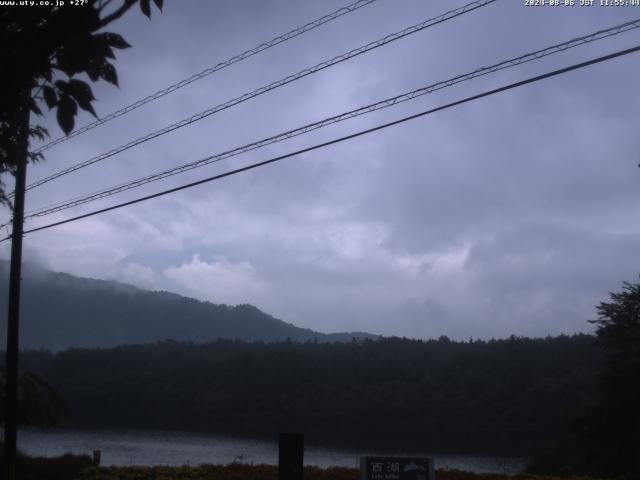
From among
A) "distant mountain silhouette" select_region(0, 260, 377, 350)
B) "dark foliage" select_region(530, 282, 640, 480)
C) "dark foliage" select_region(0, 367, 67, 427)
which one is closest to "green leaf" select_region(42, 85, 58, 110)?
"dark foliage" select_region(0, 367, 67, 427)

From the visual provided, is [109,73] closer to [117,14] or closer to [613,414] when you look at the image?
[117,14]

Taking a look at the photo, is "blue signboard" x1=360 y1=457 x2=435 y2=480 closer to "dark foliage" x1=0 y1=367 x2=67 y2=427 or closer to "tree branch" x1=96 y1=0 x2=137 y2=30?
"dark foliage" x1=0 y1=367 x2=67 y2=427

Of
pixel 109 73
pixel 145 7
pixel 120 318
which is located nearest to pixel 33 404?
pixel 109 73

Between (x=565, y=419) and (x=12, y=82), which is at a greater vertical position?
(x=12, y=82)

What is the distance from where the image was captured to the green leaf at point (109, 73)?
460cm

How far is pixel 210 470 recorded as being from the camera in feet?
49.5

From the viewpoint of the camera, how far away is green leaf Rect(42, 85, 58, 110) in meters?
4.43

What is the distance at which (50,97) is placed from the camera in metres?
4.44

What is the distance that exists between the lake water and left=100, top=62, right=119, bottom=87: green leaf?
17581mm

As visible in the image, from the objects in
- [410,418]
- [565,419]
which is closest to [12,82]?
[565,419]

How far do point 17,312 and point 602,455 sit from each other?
20521mm

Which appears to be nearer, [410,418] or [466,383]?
[410,418]

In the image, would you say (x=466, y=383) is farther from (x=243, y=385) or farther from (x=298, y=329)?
(x=298, y=329)

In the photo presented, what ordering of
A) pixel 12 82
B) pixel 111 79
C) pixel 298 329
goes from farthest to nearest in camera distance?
pixel 298 329 < pixel 111 79 < pixel 12 82
